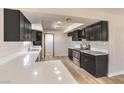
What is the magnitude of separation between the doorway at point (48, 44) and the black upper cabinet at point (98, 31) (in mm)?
4729

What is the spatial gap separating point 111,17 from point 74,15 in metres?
1.61

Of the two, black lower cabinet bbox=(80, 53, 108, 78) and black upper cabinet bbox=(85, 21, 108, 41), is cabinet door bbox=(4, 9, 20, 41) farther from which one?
black upper cabinet bbox=(85, 21, 108, 41)

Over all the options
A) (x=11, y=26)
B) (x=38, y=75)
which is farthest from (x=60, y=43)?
(x=38, y=75)

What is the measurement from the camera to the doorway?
30.7ft

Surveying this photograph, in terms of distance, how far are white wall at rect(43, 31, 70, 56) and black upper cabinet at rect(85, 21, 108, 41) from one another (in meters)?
4.66

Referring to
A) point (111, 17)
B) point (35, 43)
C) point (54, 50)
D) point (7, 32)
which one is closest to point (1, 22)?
point (7, 32)

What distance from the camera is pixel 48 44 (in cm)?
943

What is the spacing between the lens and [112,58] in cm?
402

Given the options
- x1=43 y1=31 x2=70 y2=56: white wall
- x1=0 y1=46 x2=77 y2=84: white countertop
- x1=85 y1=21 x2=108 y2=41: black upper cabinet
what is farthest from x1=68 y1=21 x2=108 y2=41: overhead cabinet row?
x1=43 y1=31 x2=70 y2=56: white wall

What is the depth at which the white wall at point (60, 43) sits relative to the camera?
9641 mm

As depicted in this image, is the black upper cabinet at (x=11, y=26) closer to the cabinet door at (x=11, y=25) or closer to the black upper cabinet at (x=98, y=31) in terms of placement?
the cabinet door at (x=11, y=25)

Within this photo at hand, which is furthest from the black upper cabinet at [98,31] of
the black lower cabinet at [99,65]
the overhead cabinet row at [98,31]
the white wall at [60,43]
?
the white wall at [60,43]
